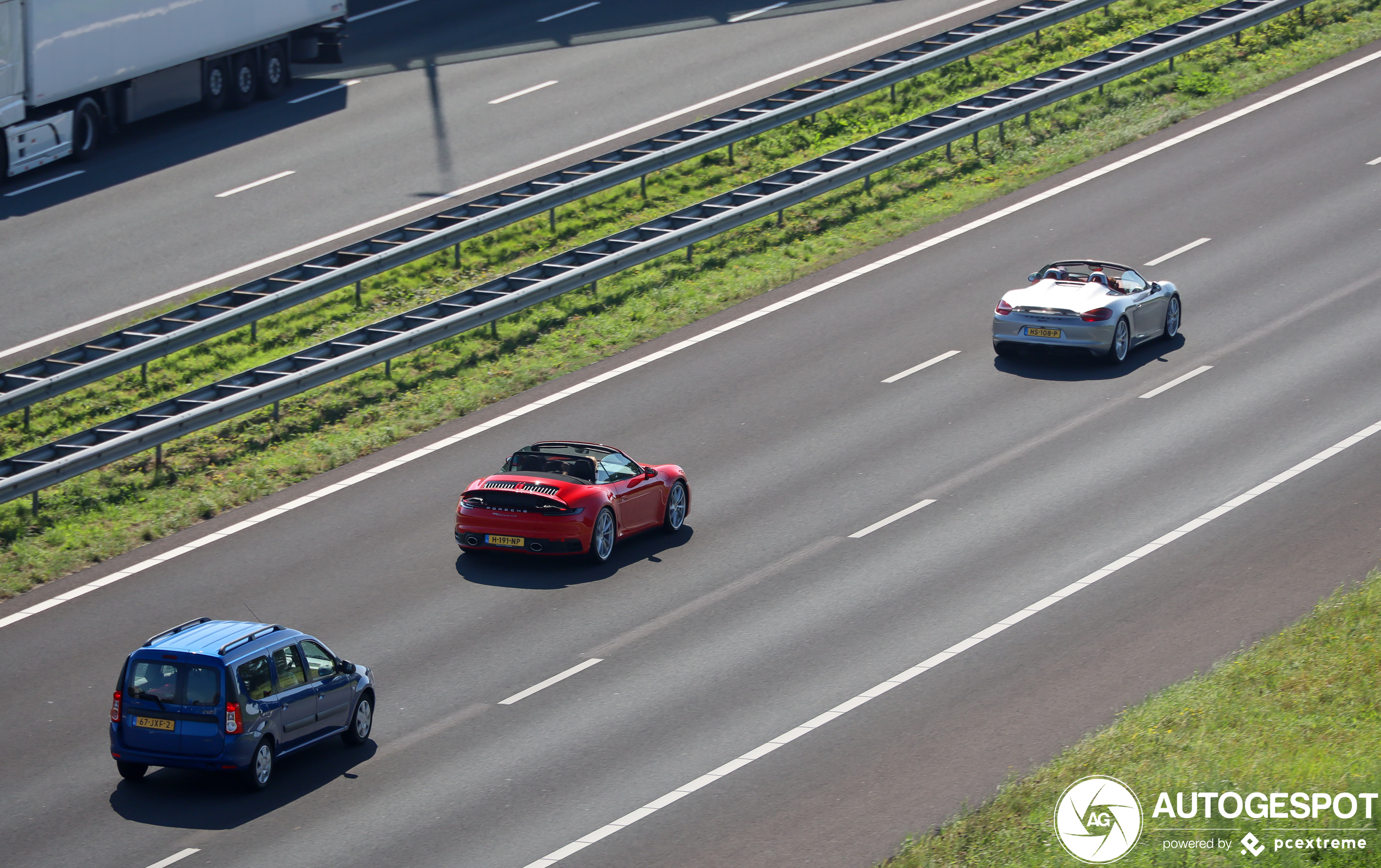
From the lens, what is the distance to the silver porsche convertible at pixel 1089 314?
881 inches

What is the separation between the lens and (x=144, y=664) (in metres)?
13.0

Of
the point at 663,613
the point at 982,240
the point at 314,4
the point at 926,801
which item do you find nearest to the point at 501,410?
the point at 663,613

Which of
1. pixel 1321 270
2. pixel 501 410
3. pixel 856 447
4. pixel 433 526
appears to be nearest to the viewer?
pixel 433 526

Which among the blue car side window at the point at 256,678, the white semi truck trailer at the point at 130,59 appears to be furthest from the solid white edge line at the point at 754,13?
the blue car side window at the point at 256,678

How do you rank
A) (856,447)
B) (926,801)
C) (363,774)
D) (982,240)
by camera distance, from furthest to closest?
(982,240) → (856,447) → (363,774) → (926,801)

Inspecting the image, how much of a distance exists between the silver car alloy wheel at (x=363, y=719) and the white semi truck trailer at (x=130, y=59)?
66.4ft

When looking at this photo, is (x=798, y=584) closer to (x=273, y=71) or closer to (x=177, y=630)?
(x=177, y=630)

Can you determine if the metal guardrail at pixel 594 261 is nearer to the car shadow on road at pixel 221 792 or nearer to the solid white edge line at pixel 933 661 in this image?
the car shadow on road at pixel 221 792

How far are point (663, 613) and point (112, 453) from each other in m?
7.35

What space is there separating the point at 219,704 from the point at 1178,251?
18.1 metres

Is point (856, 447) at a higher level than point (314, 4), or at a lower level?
lower

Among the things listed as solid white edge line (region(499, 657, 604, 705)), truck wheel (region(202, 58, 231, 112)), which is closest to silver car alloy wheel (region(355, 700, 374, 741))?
solid white edge line (region(499, 657, 604, 705))

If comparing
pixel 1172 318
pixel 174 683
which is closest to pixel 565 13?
pixel 1172 318

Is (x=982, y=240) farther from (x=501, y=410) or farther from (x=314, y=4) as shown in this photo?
(x=314, y=4)
